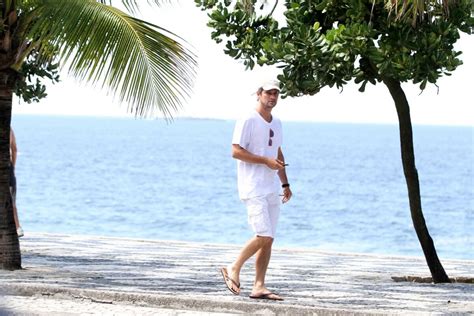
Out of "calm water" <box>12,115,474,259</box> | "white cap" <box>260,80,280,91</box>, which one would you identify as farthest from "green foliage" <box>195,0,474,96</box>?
"calm water" <box>12,115,474,259</box>

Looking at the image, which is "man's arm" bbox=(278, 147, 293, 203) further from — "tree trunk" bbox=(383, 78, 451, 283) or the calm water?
the calm water

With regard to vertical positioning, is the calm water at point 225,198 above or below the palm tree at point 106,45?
below

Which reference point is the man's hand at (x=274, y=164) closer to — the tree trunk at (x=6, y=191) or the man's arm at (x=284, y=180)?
the man's arm at (x=284, y=180)

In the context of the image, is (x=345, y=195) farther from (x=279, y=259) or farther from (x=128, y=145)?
(x=128, y=145)

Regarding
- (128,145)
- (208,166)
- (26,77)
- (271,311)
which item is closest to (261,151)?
(271,311)

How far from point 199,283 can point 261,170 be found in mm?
1987

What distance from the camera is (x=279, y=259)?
15336mm

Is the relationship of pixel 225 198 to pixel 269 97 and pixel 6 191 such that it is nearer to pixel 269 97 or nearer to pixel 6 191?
pixel 6 191

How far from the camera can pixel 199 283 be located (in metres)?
11.9

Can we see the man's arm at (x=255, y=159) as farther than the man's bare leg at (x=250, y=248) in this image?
No

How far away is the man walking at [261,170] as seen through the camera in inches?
407

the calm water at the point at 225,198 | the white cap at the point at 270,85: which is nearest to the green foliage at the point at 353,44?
the white cap at the point at 270,85

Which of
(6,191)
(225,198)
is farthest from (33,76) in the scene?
(225,198)

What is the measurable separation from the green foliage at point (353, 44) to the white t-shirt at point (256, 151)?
96cm
